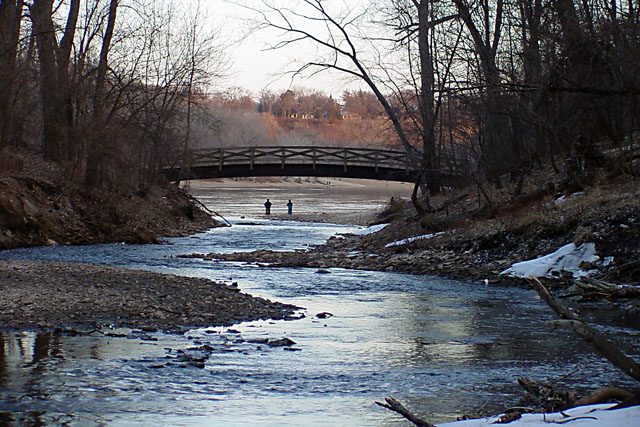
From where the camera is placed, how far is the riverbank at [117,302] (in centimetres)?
1034

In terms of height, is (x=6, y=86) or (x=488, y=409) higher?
(x=6, y=86)

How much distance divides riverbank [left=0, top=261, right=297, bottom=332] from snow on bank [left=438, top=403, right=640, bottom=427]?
5851 mm

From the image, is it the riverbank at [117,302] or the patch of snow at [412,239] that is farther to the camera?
the patch of snow at [412,239]

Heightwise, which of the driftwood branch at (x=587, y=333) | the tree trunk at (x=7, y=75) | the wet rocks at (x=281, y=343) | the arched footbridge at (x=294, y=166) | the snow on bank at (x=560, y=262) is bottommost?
the wet rocks at (x=281, y=343)

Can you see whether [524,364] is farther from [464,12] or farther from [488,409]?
[464,12]

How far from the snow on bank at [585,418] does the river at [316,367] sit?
117 cm

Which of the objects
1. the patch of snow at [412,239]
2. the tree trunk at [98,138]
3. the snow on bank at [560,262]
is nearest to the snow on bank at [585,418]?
the snow on bank at [560,262]

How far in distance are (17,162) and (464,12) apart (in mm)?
14614

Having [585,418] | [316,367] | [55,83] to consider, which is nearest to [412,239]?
[316,367]

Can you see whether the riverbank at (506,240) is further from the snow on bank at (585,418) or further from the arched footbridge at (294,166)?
the arched footbridge at (294,166)

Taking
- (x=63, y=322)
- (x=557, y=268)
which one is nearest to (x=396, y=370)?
(x=63, y=322)

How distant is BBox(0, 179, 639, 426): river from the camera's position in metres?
6.64

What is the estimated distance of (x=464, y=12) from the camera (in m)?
20.9

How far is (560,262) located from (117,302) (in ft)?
27.7
